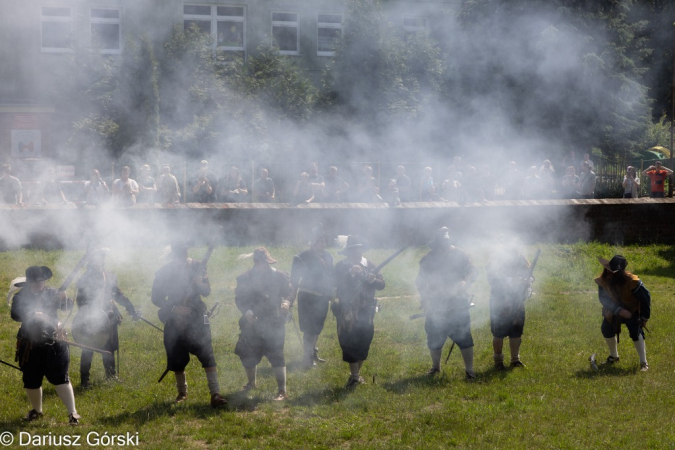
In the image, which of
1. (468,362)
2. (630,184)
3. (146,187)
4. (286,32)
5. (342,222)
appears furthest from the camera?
(630,184)

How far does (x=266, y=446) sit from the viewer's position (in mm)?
7004

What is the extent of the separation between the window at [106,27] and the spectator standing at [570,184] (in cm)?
1124

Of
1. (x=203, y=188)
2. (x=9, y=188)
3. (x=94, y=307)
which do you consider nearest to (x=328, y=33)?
(x=203, y=188)

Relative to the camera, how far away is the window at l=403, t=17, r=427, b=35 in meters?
15.6

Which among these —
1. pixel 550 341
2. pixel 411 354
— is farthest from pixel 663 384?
pixel 411 354

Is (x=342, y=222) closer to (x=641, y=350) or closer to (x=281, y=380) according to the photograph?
(x=641, y=350)

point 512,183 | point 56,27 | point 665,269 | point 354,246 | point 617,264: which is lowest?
point 665,269

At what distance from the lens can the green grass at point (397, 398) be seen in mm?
7246

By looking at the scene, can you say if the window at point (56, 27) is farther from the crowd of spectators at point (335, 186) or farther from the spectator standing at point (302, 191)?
the spectator standing at point (302, 191)

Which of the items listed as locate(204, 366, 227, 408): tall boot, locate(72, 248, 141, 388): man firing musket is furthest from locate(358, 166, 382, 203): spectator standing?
locate(204, 366, 227, 408): tall boot

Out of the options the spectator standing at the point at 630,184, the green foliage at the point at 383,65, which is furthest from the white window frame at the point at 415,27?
the spectator standing at the point at 630,184

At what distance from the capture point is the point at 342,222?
54.3 feet

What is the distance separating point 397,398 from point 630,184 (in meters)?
14.6

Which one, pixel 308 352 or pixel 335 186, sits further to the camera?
pixel 335 186
